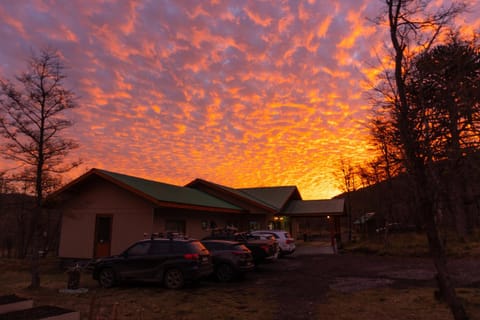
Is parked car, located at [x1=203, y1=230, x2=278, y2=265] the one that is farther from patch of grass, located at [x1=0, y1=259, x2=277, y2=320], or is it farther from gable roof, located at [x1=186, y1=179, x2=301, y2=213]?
gable roof, located at [x1=186, y1=179, x2=301, y2=213]

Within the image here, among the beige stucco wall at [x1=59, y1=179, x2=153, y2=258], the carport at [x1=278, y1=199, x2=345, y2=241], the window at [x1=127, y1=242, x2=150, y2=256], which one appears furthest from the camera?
the carport at [x1=278, y1=199, x2=345, y2=241]

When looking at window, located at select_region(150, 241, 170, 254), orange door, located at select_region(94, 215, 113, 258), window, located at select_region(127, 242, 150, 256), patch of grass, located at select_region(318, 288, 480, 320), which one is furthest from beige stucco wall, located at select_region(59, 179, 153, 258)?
patch of grass, located at select_region(318, 288, 480, 320)

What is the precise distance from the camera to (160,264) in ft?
40.8

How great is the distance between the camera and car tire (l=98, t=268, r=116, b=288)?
12961 millimetres

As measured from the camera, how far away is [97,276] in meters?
13.2

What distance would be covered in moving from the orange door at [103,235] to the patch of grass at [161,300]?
4571 millimetres

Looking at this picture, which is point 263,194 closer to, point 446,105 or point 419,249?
point 419,249

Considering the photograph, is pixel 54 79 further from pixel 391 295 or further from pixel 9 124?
pixel 391 295

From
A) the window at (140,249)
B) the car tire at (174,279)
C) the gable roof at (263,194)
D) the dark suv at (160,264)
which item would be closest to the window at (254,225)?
the gable roof at (263,194)

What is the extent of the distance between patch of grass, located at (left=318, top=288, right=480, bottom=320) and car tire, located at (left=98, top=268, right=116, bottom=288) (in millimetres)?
8006

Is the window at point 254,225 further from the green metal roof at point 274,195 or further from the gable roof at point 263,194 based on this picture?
the green metal roof at point 274,195

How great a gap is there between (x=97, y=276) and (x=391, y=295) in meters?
10.6

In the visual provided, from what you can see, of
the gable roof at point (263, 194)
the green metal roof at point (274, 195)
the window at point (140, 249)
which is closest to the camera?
the window at point (140, 249)

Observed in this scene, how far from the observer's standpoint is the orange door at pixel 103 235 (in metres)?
19.3
